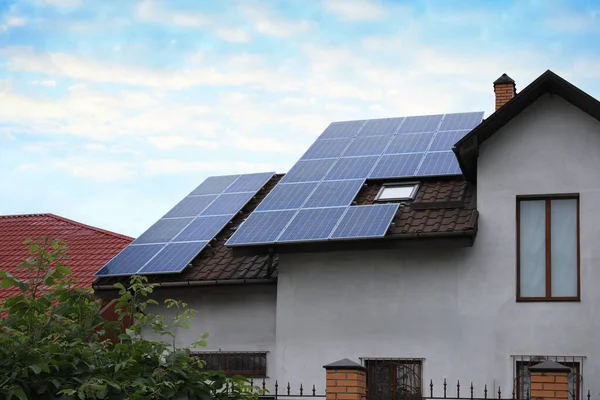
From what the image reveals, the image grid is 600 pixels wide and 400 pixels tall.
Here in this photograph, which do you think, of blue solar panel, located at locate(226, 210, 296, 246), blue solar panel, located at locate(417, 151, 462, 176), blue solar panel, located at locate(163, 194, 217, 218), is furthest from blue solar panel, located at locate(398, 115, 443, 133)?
blue solar panel, located at locate(163, 194, 217, 218)

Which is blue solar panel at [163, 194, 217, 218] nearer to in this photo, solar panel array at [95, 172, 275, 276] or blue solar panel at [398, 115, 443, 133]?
solar panel array at [95, 172, 275, 276]

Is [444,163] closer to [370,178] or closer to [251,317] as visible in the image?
[370,178]

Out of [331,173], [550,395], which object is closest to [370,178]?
[331,173]

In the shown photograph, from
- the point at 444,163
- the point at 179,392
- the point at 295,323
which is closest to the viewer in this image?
the point at 179,392

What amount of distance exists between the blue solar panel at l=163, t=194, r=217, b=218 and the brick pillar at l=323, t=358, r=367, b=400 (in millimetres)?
9137

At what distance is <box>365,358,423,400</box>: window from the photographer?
17.0 m

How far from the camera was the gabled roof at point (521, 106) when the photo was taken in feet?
54.4

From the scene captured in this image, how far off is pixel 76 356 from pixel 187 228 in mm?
10684

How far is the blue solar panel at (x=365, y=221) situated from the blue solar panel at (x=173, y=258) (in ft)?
12.0

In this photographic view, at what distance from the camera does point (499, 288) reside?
1680 centimetres

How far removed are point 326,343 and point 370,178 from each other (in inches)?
139

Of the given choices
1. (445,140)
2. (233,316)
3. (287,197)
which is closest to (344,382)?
(233,316)

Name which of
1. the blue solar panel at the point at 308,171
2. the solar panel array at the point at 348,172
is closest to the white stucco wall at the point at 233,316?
the solar panel array at the point at 348,172

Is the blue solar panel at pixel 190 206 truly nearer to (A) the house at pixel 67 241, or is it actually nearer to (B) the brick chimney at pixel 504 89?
(A) the house at pixel 67 241
